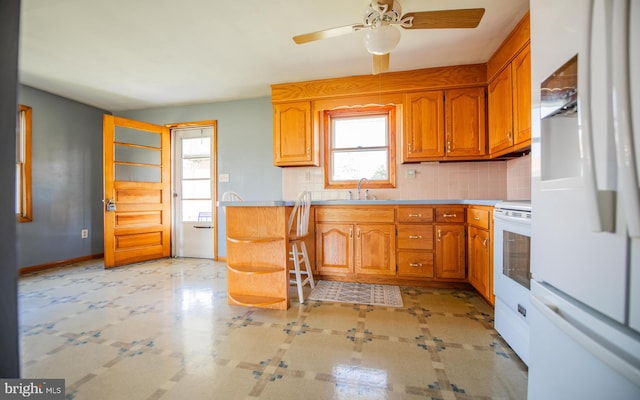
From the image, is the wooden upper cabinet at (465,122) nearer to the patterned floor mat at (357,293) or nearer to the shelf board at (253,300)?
the patterned floor mat at (357,293)

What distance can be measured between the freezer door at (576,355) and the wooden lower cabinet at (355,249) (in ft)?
6.13

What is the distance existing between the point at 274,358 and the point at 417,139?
102 inches

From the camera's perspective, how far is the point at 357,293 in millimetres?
2582

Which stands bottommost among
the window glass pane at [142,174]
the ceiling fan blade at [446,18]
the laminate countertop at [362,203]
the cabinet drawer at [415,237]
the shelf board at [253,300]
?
the shelf board at [253,300]

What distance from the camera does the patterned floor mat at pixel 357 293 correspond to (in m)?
2.37

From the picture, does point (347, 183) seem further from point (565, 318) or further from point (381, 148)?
point (565, 318)

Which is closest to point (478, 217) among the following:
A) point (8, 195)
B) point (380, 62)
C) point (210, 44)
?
point (380, 62)

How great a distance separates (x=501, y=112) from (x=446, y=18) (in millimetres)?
1291

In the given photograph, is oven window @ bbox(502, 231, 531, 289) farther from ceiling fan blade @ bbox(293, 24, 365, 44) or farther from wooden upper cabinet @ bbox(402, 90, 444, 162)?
ceiling fan blade @ bbox(293, 24, 365, 44)

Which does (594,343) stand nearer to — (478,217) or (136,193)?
(478,217)

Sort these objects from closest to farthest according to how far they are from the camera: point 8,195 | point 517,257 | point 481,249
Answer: point 8,195 < point 517,257 < point 481,249

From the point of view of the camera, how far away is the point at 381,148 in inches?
134

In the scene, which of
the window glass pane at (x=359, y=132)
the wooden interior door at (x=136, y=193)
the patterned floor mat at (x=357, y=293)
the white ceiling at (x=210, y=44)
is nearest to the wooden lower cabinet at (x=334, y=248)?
the patterned floor mat at (x=357, y=293)

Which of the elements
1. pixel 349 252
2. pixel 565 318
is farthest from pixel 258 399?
pixel 349 252
